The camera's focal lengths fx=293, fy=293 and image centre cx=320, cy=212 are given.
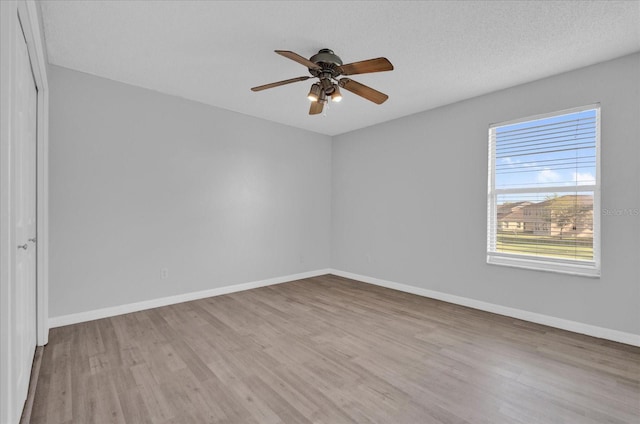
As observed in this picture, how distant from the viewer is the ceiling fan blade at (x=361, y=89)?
2490mm

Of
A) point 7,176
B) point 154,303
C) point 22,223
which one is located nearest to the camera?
point 7,176

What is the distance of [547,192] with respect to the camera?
3.21 m

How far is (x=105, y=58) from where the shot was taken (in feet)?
9.23

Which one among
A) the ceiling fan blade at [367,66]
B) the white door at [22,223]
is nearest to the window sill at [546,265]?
the ceiling fan blade at [367,66]

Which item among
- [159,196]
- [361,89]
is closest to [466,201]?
Result: [361,89]

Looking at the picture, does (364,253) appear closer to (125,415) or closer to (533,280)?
(533,280)

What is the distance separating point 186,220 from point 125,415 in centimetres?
245

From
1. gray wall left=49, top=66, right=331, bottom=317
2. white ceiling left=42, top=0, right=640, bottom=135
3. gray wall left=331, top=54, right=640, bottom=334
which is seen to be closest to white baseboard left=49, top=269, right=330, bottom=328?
gray wall left=49, top=66, right=331, bottom=317

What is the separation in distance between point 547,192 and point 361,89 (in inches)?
93.7

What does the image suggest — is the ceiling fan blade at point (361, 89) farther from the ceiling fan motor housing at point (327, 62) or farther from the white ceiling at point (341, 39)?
the white ceiling at point (341, 39)

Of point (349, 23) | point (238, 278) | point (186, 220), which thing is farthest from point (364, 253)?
point (349, 23)

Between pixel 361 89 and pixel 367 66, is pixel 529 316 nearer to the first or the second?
pixel 361 89

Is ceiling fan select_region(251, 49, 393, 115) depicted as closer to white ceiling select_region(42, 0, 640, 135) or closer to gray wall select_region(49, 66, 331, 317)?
white ceiling select_region(42, 0, 640, 135)

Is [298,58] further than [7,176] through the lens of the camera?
Yes
